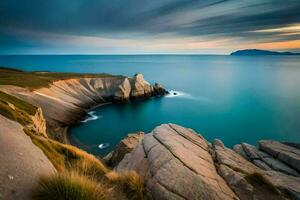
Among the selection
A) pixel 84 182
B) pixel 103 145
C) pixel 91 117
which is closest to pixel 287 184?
pixel 84 182

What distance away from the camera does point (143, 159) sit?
1462 cm

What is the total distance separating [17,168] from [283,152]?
22.7 meters

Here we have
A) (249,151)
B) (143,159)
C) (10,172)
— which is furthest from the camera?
(249,151)

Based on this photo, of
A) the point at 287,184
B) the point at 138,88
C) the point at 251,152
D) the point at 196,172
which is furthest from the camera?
the point at 138,88

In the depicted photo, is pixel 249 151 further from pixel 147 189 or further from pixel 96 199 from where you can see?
pixel 96 199

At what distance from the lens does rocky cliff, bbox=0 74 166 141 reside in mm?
51406

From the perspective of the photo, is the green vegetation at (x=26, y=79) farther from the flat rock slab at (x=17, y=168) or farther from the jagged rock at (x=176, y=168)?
the flat rock slab at (x=17, y=168)

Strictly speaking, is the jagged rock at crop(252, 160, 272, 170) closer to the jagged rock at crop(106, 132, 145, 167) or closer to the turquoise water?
the jagged rock at crop(106, 132, 145, 167)

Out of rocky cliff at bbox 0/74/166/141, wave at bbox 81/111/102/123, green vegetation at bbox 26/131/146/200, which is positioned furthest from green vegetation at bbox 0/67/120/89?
green vegetation at bbox 26/131/146/200

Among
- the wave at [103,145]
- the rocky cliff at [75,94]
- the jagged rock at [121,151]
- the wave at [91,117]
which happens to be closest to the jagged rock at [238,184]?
the jagged rock at [121,151]

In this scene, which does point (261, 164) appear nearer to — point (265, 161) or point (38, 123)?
point (265, 161)

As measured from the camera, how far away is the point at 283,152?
2181 cm

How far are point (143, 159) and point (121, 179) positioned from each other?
388 centimetres

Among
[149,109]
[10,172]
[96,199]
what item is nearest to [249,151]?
[96,199]
